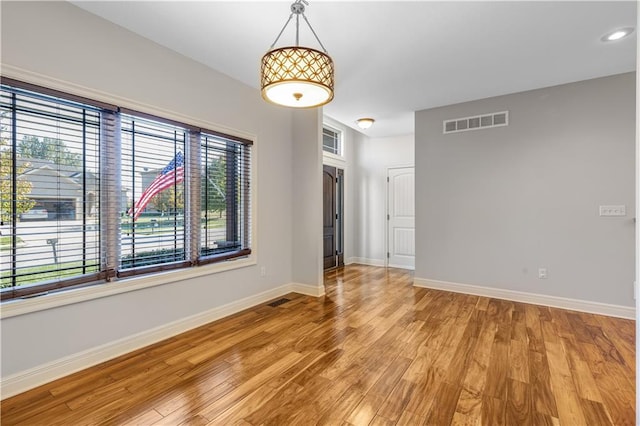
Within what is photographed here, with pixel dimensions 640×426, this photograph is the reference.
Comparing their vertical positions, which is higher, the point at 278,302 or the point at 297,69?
the point at 297,69

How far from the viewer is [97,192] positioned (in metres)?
2.40

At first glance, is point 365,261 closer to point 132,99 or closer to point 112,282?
point 112,282

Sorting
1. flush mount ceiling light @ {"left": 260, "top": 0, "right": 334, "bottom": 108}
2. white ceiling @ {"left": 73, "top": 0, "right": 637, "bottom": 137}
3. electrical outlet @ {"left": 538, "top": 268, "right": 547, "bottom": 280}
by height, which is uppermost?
white ceiling @ {"left": 73, "top": 0, "right": 637, "bottom": 137}

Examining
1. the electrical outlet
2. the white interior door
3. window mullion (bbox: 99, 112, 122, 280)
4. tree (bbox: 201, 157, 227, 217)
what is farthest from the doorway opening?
window mullion (bbox: 99, 112, 122, 280)

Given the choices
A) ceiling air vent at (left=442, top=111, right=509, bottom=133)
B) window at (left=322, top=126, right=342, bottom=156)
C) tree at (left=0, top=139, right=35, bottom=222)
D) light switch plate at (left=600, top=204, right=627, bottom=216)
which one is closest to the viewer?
tree at (left=0, top=139, right=35, bottom=222)

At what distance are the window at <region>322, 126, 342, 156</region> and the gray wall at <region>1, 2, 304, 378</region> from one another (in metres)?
1.85

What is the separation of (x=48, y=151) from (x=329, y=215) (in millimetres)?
4377

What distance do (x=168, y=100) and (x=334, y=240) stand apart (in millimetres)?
4071

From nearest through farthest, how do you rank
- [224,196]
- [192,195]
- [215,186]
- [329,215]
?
1. [192,195]
2. [215,186]
3. [224,196]
4. [329,215]

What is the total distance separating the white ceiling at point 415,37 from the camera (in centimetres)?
228

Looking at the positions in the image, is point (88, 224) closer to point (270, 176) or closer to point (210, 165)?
point (210, 165)

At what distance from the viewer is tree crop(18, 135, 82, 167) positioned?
2.04 m

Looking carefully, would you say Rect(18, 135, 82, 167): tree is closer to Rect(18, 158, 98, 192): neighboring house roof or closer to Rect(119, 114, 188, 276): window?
Rect(18, 158, 98, 192): neighboring house roof

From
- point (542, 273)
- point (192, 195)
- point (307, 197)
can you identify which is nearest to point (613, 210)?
point (542, 273)
